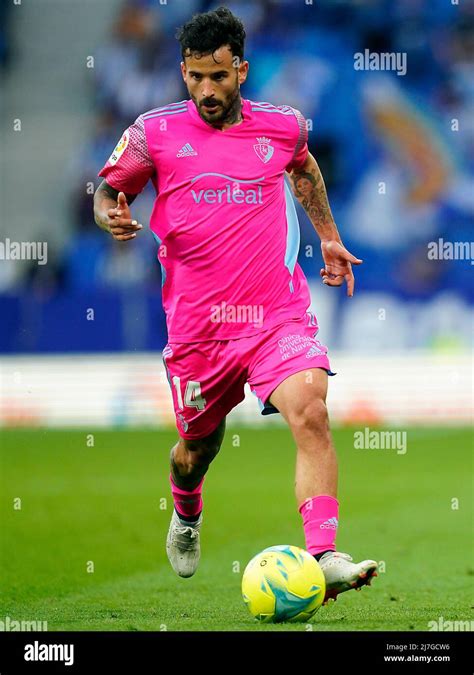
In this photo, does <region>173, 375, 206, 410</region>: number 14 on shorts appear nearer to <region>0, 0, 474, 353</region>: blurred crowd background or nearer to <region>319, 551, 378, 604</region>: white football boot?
<region>319, 551, 378, 604</region>: white football boot

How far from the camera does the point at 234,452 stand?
1570 cm

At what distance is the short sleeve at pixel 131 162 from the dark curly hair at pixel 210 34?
46 cm

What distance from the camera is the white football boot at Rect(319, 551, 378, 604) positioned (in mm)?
5465

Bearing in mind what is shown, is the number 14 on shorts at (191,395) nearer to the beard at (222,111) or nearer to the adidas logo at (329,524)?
the adidas logo at (329,524)

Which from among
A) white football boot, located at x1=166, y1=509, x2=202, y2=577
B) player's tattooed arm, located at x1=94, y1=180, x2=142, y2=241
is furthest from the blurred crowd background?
player's tattooed arm, located at x1=94, y1=180, x2=142, y2=241

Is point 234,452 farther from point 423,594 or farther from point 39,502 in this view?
point 423,594

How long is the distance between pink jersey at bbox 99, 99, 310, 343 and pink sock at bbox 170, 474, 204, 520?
1211 millimetres

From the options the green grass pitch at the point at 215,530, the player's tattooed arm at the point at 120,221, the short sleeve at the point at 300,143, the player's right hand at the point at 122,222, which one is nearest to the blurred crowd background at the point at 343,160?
the green grass pitch at the point at 215,530

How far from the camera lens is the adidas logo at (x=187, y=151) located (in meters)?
6.38

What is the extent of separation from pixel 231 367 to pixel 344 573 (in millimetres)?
1364

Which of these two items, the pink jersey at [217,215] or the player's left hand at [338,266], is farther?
the player's left hand at [338,266]

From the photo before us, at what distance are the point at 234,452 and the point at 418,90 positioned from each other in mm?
10782

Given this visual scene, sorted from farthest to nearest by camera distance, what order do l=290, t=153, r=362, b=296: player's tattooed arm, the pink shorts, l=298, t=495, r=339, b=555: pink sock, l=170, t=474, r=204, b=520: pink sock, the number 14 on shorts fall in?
l=170, t=474, r=204, b=520: pink sock, l=290, t=153, r=362, b=296: player's tattooed arm, the number 14 on shorts, the pink shorts, l=298, t=495, r=339, b=555: pink sock

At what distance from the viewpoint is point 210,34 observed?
625 centimetres
